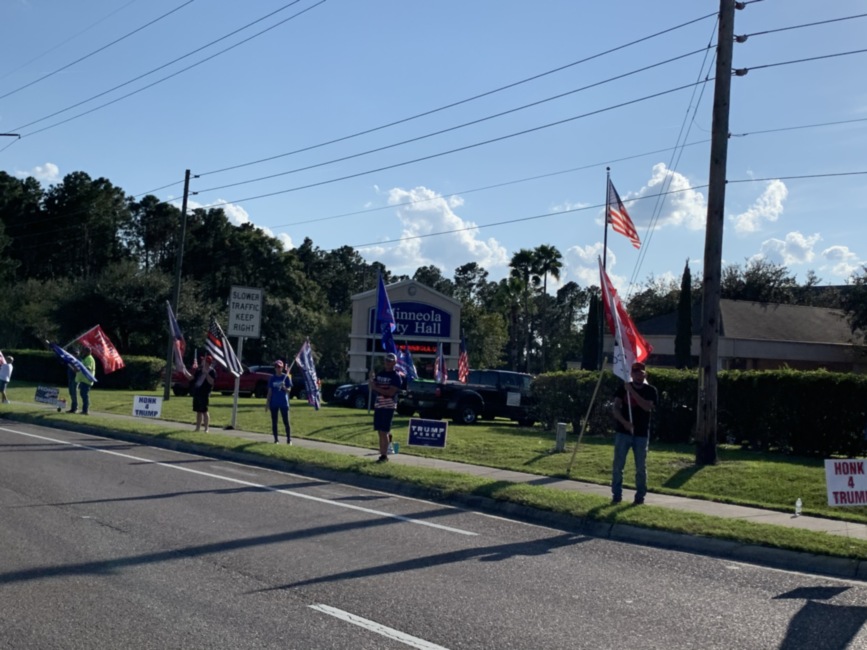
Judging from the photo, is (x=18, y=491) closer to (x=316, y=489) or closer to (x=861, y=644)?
(x=316, y=489)

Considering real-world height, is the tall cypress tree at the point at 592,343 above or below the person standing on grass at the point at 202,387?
above

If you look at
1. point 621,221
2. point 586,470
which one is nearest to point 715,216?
point 621,221

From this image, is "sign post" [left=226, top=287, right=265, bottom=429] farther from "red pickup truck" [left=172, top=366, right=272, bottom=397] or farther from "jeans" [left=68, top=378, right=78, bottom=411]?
"red pickup truck" [left=172, top=366, right=272, bottom=397]

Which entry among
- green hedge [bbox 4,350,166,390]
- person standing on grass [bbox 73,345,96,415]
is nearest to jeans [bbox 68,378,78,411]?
person standing on grass [bbox 73,345,96,415]

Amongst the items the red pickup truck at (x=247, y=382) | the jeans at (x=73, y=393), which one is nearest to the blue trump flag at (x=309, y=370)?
the jeans at (x=73, y=393)

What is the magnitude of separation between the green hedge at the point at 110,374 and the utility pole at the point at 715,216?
1230 inches

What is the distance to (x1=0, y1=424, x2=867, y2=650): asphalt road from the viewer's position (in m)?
6.36

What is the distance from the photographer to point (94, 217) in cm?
7256

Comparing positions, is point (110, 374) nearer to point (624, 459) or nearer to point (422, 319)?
point (422, 319)

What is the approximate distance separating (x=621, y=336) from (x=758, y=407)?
20.2ft

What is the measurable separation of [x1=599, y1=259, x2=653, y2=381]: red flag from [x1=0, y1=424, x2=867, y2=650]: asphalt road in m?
3.30

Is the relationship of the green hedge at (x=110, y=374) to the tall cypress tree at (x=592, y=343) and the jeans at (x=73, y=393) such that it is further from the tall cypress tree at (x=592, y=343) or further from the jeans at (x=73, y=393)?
the tall cypress tree at (x=592, y=343)

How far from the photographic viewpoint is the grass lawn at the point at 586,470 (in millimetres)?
10719

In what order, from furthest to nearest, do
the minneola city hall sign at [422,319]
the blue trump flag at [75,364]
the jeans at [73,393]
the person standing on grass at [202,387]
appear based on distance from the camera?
the minneola city hall sign at [422,319] < the jeans at [73,393] < the blue trump flag at [75,364] < the person standing on grass at [202,387]
